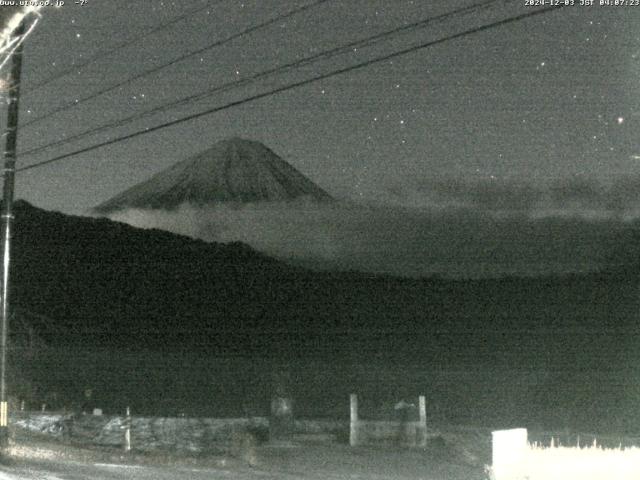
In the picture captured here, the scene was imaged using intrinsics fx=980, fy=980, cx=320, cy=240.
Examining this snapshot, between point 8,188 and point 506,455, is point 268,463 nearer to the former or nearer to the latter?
point 506,455

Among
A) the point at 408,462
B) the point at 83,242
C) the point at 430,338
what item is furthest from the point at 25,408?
the point at 83,242

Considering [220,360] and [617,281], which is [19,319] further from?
[617,281]

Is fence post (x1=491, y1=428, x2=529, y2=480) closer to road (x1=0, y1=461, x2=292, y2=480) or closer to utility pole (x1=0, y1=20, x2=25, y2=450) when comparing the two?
road (x1=0, y1=461, x2=292, y2=480)

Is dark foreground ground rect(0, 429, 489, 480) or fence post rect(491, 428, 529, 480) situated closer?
fence post rect(491, 428, 529, 480)

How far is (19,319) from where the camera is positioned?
44188mm

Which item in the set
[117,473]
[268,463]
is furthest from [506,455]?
[117,473]

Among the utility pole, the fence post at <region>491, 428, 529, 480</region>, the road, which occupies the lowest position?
the road

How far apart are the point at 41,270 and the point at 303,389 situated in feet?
150

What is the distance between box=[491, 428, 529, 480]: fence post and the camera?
13.9m

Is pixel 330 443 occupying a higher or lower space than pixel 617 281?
lower

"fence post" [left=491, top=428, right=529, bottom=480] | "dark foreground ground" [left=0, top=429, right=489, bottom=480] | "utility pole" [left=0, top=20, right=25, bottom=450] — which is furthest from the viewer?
"utility pole" [left=0, top=20, right=25, bottom=450]

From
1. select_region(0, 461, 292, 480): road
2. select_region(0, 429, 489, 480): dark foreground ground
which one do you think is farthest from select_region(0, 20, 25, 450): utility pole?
select_region(0, 461, 292, 480): road

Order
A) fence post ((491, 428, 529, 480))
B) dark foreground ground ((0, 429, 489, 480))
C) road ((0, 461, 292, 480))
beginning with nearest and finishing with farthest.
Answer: fence post ((491, 428, 529, 480)) < road ((0, 461, 292, 480)) < dark foreground ground ((0, 429, 489, 480))

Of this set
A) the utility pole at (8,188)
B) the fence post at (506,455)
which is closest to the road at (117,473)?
the utility pole at (8,188)
